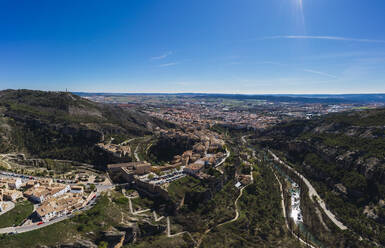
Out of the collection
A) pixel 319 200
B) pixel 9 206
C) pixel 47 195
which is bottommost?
pixel 319 200

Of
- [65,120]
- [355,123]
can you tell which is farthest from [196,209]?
[355,123]

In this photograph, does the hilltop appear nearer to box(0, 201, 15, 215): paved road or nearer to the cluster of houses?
the cluster of houses

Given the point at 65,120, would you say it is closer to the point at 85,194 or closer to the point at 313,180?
the point at 85,194

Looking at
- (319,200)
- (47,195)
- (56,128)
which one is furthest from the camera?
(56,128)

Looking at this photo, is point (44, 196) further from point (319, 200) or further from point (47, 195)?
point (319, 200)

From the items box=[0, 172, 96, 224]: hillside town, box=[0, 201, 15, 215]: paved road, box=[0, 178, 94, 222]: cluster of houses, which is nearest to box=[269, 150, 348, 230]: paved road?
box=[0, 172, 96, 224]: hillside town

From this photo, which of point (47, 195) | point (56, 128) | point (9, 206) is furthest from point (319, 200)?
point (56, 128)
